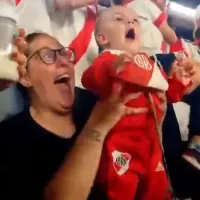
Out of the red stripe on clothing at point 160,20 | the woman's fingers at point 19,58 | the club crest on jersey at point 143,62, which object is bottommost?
the red stripe on clothing at point 160,20

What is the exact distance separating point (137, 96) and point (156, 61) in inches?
4.8

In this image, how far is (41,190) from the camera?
2.35ft

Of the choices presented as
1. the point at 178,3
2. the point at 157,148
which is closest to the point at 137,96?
the point at 157,148

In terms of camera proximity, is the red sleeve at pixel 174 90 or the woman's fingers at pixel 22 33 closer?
the woman's fingers at pixel 22 33

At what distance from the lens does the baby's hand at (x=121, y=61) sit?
0.79 meters

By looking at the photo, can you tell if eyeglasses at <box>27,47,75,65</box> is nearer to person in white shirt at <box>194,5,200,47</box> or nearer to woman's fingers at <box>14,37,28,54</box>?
woman's fingers at <box>14,37,28,54</box>

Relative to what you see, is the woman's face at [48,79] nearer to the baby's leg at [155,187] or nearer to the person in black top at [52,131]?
the person in black top at [52,131]

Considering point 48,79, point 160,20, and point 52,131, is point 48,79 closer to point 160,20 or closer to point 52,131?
point 52,131

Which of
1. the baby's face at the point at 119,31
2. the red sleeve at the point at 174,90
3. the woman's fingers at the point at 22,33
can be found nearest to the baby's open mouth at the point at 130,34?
the baby's face at the point at 119,31

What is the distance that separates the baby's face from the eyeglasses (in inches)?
3.3

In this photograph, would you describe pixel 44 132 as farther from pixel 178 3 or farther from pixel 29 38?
pixel 178 3

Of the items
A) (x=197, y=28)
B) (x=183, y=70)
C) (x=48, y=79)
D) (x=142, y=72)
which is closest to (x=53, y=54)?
(x=48, y=79)

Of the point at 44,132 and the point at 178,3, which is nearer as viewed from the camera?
the point at 44,132

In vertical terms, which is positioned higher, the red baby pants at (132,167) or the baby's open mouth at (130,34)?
the baby's open mouth at (130,34)
